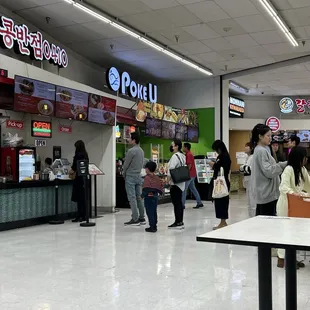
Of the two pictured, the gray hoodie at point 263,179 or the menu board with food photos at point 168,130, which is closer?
the gray hoodie at point 263,179

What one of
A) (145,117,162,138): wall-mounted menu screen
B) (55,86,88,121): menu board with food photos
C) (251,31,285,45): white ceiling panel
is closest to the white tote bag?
(55,86,88,121): menu board with food photos

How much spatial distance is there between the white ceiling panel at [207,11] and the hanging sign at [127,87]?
303 centimetres

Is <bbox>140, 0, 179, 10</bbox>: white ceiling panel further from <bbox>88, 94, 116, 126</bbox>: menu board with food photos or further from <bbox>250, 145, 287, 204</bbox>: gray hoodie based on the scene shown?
<bbox>250, 145, 287, 204</bbox>: gray hoodie

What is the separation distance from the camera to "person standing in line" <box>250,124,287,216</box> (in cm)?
454

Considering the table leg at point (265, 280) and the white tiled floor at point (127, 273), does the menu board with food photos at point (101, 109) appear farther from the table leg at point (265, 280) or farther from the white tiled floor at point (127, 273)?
the table leg at point (265, 280)

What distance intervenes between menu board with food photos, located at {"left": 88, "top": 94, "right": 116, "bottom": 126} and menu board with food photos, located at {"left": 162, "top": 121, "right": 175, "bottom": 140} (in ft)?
8.74

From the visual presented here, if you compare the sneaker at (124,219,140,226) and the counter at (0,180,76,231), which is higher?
the counter at (0,180,76,231)

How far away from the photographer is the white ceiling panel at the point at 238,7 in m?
7.66

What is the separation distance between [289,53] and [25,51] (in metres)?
7.12

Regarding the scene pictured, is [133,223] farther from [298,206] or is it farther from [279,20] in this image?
[279,20]

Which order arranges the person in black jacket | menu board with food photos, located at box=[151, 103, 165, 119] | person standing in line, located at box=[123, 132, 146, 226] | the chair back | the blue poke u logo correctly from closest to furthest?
the chair back < person standing in line, located at box=[123, 132, 146, 226] < the person in black jacket < the blue poke u logo < menu board with food photos, located at box=[151, 103, 165, 119]

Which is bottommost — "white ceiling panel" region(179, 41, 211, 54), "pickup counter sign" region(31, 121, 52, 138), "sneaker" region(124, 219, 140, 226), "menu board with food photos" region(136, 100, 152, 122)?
"sneaker" region(124, 219, 140, 226)

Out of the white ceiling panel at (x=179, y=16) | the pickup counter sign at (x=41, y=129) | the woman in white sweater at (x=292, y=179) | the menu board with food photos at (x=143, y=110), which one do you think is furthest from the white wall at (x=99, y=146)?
the woman in white sweater at (x=292, y=179)

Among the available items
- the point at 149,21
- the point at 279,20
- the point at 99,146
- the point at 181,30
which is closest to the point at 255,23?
the point at 279,20
